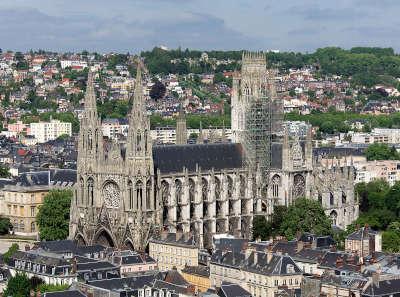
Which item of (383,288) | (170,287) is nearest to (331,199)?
(170,287)

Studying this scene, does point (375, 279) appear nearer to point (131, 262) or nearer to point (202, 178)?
point (131, 262)

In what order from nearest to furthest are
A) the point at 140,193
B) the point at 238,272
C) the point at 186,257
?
the point at 238,272, the point at 186,257, the point at 140,193

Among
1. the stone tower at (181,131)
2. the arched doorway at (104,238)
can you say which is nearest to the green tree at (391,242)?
the arched doorway at (104,238)

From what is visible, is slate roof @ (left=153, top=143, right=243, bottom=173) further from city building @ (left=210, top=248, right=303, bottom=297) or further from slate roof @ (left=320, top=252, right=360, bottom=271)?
slate roof @ (left=320, top=252, right=360, bottom=271)

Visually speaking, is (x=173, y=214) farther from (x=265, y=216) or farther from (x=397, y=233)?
(x=397, y=233)

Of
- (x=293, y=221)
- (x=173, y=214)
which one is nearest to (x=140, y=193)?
(x=173, y=214)

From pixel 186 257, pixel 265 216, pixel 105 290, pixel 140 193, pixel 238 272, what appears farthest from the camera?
pixel 265 216
